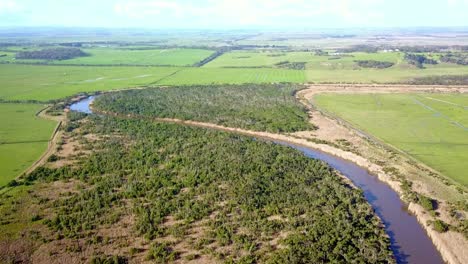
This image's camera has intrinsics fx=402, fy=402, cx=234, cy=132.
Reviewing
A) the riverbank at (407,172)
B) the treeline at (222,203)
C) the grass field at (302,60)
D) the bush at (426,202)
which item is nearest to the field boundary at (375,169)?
the riverbank at (407,172)

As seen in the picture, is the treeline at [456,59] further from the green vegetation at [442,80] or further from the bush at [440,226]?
the bush at [440,226]

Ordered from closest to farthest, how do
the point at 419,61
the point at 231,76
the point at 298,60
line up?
1. the point at 231,76
2. the point at 419,61
3. the point at 298,60

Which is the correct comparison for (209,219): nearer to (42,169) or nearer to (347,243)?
(347,243)

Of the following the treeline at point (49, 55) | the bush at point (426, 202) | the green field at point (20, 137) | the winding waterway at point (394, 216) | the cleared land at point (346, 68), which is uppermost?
the treeline at point (49, 55)

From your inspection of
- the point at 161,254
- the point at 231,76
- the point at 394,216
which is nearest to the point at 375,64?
the point at 231,76

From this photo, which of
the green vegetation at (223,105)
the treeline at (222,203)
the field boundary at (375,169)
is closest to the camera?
the treeline at (222,203)

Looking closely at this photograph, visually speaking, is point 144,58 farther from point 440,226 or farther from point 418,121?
point 440,226

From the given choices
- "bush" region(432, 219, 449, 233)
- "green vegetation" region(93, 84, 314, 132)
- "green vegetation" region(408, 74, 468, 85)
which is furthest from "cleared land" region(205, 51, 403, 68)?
"bush" region(432, 219, 449, 233)
